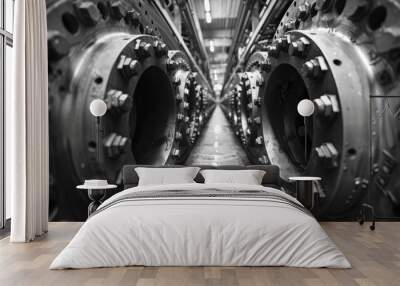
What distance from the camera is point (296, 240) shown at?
330cm

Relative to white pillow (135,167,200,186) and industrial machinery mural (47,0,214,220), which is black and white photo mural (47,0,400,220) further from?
white pillow (135,167,200,186)

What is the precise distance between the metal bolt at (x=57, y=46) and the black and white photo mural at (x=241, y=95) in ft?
0.04

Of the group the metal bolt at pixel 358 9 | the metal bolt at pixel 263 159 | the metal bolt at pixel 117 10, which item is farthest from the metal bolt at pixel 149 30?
the metal bolt at pixel 358 9

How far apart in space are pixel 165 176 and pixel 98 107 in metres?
1.05

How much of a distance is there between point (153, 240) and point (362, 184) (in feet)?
9.31

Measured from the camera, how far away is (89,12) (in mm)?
4953

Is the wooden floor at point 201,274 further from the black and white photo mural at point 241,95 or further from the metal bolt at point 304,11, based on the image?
the metal bolt at point 304,11

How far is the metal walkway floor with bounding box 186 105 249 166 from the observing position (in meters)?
5.48

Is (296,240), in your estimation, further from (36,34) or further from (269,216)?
(36,34)

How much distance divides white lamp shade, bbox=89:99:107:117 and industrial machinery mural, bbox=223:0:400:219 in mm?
1497

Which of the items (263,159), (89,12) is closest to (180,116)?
(263,159)

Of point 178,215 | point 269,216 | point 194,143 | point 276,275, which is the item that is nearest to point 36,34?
point 194,143

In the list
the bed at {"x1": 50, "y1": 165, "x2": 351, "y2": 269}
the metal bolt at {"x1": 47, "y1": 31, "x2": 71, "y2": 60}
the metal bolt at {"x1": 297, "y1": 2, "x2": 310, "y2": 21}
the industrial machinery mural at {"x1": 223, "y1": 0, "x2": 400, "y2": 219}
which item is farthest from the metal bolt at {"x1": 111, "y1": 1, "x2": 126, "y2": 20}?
the bed at {"x1": 50, "y1": 165, "x2": 351, "y2": 269}

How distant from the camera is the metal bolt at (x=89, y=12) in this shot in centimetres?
495
